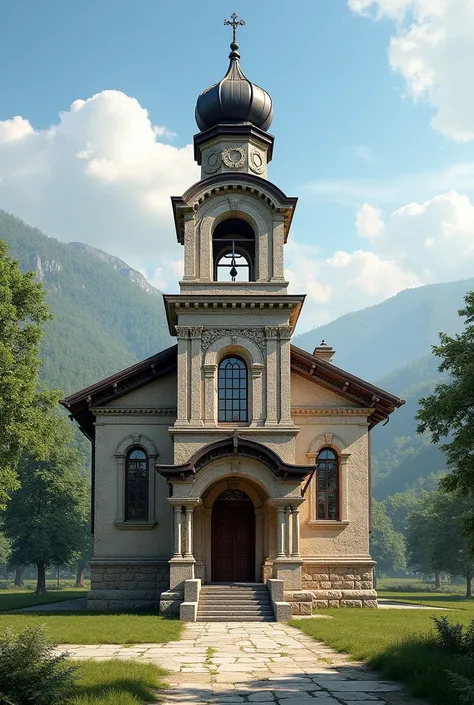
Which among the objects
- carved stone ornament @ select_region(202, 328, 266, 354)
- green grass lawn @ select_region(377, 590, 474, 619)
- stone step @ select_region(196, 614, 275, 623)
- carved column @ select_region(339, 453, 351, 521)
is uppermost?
carved stone ornament @ select_region(202, 328, 266, 354)

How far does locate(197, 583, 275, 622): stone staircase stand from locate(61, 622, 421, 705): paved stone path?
4085mm

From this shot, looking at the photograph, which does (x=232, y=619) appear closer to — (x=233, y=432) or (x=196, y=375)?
(x=233, y=432)

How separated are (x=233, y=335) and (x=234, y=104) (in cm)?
902

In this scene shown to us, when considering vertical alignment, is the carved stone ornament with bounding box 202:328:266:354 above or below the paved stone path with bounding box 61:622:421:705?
above

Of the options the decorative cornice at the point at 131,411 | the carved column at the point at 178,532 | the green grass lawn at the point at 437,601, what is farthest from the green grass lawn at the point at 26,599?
the green grass lawn at the point at 437,601

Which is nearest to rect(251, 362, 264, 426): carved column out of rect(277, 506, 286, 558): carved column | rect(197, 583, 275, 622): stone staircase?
rect(277, 506, 286, 558): carved column

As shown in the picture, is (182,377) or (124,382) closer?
(182,377)

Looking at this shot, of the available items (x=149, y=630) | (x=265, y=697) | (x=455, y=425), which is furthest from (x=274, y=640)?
(x=265, y=697)

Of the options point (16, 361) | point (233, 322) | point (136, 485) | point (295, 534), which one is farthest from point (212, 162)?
point (295, 534)

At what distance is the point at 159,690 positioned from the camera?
12797 mm

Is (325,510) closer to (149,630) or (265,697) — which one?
(149,630)

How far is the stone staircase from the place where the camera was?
2553 centimetres

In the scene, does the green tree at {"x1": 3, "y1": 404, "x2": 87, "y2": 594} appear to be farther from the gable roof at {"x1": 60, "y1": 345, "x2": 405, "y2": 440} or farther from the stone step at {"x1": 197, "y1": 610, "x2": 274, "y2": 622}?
the stone step at {"x1": 197, "y1": 610, "x2": 274, "y2": 622}

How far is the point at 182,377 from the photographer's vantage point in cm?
2894
